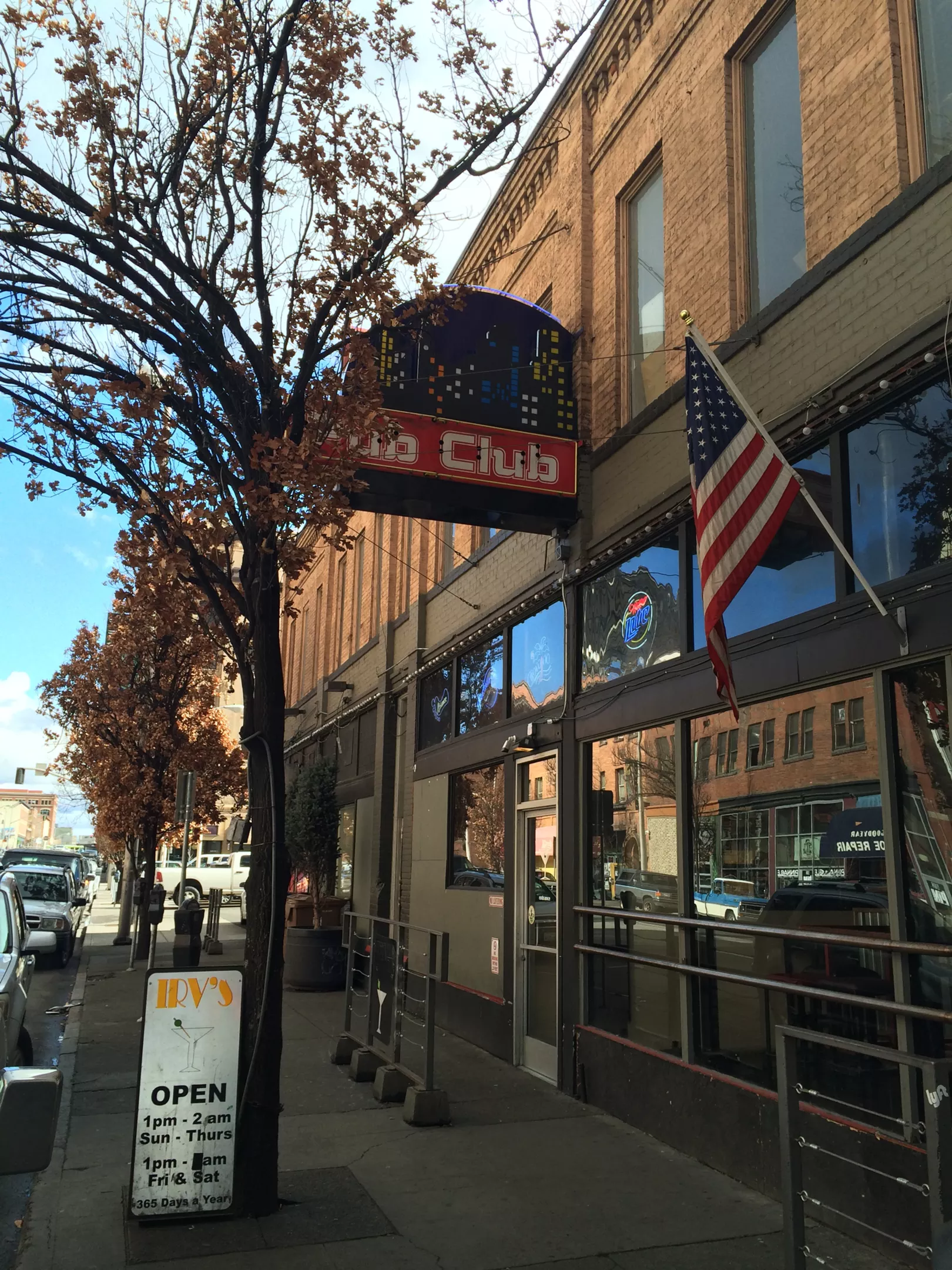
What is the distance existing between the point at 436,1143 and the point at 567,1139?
911 millimetres

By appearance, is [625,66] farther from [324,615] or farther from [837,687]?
[324,615]

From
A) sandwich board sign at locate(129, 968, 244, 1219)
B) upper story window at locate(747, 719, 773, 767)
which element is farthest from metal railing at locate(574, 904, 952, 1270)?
sandwich board sign at locate(129, 968, 244, 1219)

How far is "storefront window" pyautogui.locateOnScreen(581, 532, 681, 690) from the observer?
26.2ft

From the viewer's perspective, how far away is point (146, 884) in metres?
17.0

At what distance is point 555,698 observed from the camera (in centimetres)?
974

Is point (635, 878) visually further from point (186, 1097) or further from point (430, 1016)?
point (186, 1097)

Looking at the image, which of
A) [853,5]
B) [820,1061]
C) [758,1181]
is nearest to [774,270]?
[853,5]

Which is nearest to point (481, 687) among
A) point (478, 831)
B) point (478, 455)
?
point (478, 831)

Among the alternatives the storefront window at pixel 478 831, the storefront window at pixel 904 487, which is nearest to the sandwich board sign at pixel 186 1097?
the storefront window at pixel 904 487

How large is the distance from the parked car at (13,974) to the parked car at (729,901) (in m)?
4.51

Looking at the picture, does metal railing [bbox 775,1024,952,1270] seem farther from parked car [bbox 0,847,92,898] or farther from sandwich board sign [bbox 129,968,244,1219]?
parked car [bbox 0,847,92,898]

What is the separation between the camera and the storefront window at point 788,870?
18.2 ft

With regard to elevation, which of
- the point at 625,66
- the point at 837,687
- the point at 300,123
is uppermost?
the point at 625,66

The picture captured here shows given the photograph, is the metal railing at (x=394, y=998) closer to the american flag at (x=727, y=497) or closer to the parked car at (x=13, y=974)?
the parked car at (x=13, y=974)
